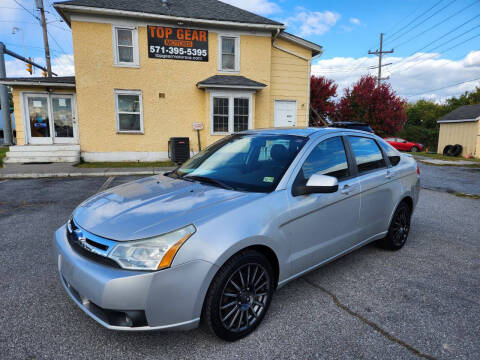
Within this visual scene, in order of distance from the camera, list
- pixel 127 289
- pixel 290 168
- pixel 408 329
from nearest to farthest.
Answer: pixel 127 289 < pixel 408 329 < pixel 290 168

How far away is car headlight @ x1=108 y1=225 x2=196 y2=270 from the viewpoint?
6.29ft

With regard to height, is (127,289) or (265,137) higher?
(265,137)

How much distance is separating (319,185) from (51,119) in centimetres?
1434

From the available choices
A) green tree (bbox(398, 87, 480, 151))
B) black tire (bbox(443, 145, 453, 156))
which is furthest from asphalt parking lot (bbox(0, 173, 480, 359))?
green tree (bbox(398, 87, 480, 151))

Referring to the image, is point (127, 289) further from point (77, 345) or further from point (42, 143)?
point (42, 143)

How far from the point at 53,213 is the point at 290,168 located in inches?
190

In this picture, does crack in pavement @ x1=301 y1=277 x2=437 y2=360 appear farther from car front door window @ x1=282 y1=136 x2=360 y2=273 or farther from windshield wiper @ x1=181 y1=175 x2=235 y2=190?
windshield wiper @ x1=181 y1=175 x2=235 y2=190

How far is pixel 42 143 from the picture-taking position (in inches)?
530

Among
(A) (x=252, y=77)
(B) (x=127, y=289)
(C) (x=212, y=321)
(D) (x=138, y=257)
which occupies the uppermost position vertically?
(A) (x=252, y=77)

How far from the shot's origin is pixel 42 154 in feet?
39.8

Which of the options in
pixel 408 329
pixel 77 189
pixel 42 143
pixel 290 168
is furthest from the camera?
pixel 42 143

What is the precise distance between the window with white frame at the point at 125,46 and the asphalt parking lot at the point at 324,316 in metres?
10.2

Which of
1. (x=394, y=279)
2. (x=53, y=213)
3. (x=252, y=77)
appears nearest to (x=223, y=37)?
(x=252, y=77)

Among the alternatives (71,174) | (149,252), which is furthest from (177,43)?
(149,252)
